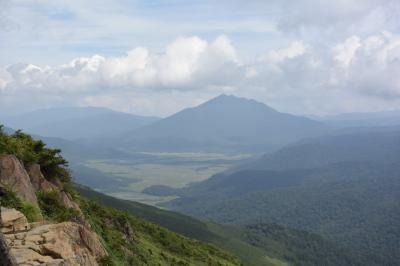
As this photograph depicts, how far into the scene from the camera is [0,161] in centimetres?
2564

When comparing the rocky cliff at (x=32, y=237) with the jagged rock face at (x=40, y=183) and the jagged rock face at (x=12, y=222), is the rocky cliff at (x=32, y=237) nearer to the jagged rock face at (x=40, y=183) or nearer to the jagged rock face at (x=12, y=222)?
the jagged rock face at (x=12, y=222)

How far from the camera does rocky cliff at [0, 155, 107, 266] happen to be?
666 inches

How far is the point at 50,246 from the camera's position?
59.0 ft

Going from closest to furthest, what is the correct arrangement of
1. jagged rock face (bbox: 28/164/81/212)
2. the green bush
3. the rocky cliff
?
the rocky cliff → the green bush → jagged rock face (bbox: 28/164/81/212)

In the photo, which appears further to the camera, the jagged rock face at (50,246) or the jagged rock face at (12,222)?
the jagged rock face at (12,222)

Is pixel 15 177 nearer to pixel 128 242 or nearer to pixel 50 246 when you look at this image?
pixel 50 246

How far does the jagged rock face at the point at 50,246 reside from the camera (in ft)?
55.7

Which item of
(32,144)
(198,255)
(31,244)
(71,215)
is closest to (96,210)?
(32,144)

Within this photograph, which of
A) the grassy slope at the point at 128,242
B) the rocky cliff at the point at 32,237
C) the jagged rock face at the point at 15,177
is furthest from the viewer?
the grassy slope at the point at 128,242

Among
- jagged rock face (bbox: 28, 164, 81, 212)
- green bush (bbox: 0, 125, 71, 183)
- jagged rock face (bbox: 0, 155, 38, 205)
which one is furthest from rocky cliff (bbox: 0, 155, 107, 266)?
jagged rock face (bbox: 28, 164, 81, 212)

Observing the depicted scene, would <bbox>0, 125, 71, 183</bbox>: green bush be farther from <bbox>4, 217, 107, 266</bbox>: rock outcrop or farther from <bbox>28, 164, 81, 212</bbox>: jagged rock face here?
<bbox>4, 217, 107, 266</bbox>: rock outcrop

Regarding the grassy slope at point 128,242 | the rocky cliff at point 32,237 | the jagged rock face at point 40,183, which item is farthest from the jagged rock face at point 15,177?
the grassy slope at point 128,242

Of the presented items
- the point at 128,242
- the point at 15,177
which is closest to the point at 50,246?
the point at 15,177

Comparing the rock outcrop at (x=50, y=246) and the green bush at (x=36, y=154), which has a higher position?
the green bush at (x=36, y=154)
